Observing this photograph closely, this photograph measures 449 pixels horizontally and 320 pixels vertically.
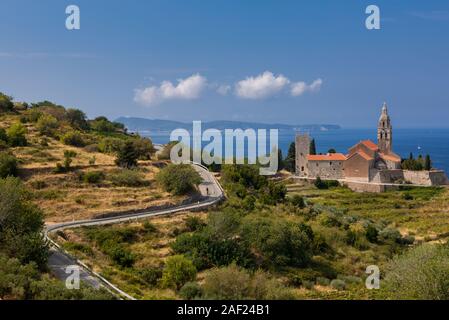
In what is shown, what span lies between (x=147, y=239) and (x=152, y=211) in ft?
18.4

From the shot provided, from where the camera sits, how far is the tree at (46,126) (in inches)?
2184

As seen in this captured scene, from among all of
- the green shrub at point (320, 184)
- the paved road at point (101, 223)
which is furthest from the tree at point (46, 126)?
the green shrub at point (320, 184)

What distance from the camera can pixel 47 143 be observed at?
50812mm

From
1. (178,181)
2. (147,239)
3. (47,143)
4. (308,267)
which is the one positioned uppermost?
(47,143)

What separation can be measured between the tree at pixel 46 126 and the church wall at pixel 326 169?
40392mm

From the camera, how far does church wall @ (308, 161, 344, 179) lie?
73750mm

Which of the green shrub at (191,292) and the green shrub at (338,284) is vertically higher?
the green shrub at (191,292)

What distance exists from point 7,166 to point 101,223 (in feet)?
38.3

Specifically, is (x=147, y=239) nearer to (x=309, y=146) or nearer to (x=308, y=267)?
(x=308, y=267)

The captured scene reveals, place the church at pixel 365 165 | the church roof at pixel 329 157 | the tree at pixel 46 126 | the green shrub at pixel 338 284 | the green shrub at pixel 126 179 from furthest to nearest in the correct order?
the church roof at pixel 329 157, the church at pixel 365 165, the tree at pixel 46 126, the green shrub at pixel 126 179, the green shrub at pixel 338 284

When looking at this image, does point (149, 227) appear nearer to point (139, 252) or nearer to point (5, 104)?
point (139, 252)

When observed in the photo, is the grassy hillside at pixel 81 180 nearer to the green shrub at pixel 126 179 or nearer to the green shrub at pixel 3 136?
the green shrub at pixel 126 179
